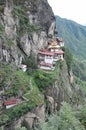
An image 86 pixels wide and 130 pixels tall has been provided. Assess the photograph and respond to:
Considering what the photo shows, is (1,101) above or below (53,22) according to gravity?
below

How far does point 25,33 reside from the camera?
72375mm

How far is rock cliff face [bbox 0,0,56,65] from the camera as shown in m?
64.5

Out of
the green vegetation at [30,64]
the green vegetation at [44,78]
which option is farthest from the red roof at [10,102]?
the green vegetation at [30,64]

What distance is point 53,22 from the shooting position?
86.2 meters

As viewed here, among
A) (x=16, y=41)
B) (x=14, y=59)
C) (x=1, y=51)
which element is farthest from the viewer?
(x=16, y=41)

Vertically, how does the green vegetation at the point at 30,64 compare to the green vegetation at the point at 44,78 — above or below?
above

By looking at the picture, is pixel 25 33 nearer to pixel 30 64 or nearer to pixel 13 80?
pixel 30 64

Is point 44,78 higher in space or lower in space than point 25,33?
lower

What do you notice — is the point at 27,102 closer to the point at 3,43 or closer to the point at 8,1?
the point at 3,43

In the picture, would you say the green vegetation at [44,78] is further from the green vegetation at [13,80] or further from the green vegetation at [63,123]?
the green vegetation at [63,123]

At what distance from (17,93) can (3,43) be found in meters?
11.8

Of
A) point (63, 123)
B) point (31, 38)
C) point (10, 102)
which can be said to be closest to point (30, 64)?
point (31, 38)

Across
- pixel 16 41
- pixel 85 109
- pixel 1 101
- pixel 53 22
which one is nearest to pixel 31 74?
pixel 16 41

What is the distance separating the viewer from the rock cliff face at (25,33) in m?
64.5
